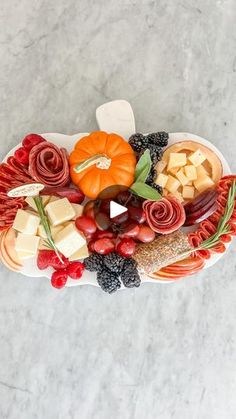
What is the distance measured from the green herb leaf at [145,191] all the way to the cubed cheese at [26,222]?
259 millimetres

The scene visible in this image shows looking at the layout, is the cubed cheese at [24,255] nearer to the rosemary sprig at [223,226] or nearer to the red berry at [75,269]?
the red berry at [75,269]

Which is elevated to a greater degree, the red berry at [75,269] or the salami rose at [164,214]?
the salami rose at [164,214]

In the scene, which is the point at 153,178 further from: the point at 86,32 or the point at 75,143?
the point at 86,32

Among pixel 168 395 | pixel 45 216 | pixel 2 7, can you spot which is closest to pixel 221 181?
pixel 45 216

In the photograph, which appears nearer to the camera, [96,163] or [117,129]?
[96,163]

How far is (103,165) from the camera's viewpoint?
1.41m

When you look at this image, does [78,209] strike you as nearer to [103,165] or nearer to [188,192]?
[103,165]

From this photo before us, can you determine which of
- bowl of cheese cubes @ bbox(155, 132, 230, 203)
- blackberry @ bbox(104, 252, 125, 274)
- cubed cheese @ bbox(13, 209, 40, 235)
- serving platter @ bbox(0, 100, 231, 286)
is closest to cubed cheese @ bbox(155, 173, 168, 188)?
bowl of cheese cubes @ bbox(155, 132, 230, 203)

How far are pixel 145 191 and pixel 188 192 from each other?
0.13 m

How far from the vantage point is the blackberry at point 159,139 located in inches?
57.6

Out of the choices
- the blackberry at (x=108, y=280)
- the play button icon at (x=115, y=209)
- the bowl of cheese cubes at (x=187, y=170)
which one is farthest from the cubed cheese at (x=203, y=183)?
the blackberry at (x=108, y=280)

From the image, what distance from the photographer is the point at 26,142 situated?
1.44 m

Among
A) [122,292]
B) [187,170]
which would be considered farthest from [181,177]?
[122,292]

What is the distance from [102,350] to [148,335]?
0.13 meters
